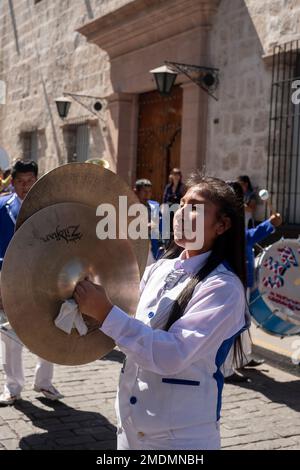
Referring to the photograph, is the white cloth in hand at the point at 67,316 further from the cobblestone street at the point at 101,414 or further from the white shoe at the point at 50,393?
the white shoe at the point at 50,393

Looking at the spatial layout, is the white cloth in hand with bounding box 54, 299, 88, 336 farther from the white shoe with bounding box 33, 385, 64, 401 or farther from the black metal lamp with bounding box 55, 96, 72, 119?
the black metal lamp with bounding box 55, 96, 72, 119

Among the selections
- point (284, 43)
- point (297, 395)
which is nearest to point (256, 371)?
point (297, 395)

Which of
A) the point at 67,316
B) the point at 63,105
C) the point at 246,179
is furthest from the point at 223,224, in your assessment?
the point at 63,105

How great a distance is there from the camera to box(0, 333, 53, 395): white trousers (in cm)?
482

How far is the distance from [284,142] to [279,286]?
132 inches

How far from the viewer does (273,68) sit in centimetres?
901

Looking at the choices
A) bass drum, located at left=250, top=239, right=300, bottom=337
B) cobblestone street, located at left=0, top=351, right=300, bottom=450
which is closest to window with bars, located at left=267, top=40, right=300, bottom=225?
bass drum, located at left=250, top=239, right=300, bottom=337

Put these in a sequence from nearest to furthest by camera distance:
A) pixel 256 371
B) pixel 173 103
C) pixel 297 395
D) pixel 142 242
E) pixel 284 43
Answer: pixel 142 242
pixel 297 395
pixel 256 371
pixel 284 43
pixel 173 103

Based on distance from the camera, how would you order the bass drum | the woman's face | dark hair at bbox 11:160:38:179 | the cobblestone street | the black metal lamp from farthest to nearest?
the black metal lamp
the bass drum
dark hair at bbox 11:160:38:179
the cobblestone street
the woman's face

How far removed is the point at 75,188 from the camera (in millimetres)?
2119

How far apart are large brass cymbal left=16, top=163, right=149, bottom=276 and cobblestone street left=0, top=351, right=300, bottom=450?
7.79 ft

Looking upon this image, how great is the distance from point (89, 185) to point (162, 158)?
386 inches

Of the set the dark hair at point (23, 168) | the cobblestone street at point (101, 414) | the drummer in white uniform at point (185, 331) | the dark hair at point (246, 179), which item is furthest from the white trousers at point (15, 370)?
the dark hair at point (246, 179)

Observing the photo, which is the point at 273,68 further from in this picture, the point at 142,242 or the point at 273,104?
the point at 142,242
